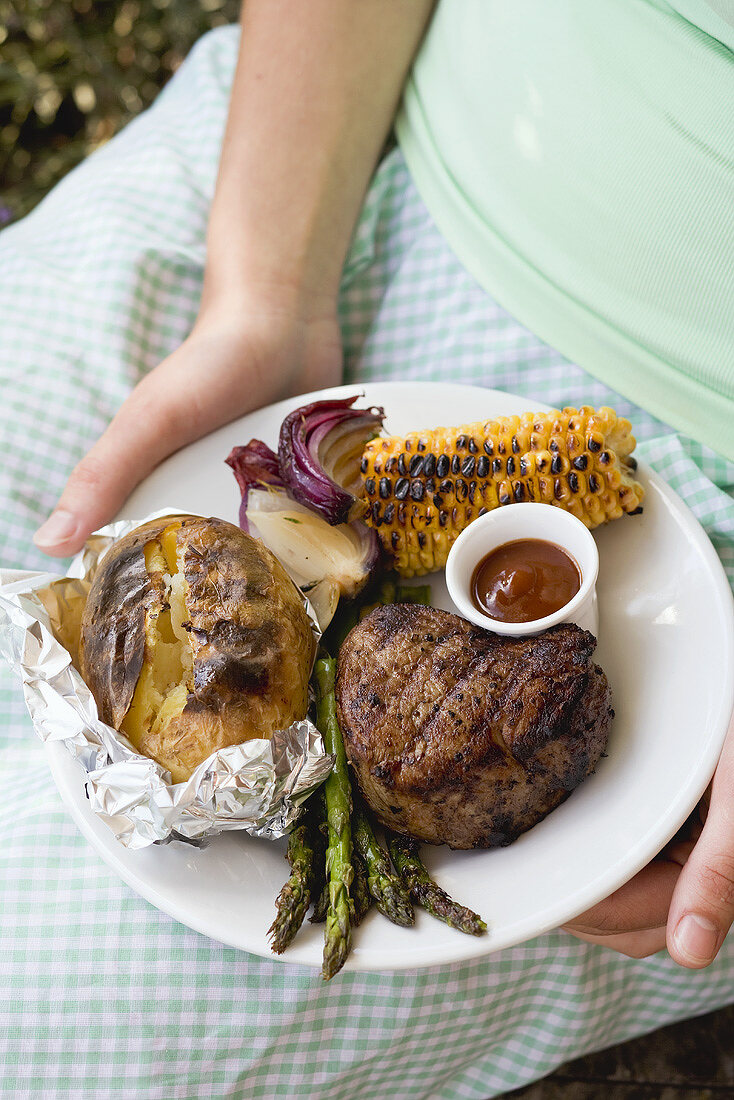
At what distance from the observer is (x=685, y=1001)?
7.23 ft

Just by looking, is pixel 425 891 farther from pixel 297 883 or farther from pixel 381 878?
pixel 297 883

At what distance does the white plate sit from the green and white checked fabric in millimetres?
Answer: 213

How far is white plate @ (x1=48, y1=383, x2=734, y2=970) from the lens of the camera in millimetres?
1515

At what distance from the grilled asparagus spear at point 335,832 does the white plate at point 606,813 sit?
4 cm

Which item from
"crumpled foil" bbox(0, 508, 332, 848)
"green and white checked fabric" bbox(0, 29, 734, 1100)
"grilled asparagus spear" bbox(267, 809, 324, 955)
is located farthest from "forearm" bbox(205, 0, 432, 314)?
"grilled asparagus spear" bbox(267, 809, 324, 955)

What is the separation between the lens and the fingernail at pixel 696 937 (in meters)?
1.58

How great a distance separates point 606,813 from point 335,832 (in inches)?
19.1

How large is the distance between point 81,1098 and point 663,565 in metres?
1.55

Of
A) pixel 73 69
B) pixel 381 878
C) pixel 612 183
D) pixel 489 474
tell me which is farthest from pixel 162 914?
pixel 73 69

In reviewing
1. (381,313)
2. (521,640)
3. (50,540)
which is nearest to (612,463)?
(521,640)

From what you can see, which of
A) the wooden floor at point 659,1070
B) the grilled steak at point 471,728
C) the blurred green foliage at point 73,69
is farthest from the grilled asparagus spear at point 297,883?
the blurred green foliage at point 73,69

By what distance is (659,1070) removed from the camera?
2.58m

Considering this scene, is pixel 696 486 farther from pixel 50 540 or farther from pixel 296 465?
pixel 50 540

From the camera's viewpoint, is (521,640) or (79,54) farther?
(79,54)
